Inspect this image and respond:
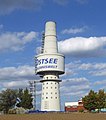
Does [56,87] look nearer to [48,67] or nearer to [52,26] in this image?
[48,67]

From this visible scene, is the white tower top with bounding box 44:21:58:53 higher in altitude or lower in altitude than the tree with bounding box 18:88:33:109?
higher

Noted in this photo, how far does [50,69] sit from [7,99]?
113ft

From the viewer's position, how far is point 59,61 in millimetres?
109688

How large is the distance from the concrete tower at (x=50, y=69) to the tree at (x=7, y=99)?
26.9m

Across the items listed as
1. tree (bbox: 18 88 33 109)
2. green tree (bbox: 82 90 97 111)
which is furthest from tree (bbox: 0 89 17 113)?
green tree (bbox: 82 90 97 111)

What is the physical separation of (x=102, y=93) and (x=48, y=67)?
1982 centimetres

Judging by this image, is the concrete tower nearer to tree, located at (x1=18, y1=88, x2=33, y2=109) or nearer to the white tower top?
the white tower top

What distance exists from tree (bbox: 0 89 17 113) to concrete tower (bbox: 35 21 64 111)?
2688 centimetres

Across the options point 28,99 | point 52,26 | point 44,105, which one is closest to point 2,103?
point 28,99

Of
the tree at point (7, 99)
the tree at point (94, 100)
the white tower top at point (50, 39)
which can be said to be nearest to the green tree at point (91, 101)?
the tree at point (94, 100)

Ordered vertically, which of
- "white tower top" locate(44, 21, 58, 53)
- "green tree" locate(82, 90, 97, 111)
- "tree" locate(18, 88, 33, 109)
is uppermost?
"white tower top" locate(44, 21, 58, 53)

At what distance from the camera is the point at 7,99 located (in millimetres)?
133125

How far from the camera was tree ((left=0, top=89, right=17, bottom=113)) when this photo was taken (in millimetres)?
132600

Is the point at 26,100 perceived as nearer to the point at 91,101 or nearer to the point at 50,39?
the point at 50,39
